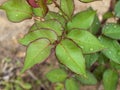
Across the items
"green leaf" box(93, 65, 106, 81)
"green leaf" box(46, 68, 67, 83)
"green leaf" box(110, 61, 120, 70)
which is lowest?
"green leaf" box(93, 65, 106, 81)

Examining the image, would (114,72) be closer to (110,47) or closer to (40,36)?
(110,47)

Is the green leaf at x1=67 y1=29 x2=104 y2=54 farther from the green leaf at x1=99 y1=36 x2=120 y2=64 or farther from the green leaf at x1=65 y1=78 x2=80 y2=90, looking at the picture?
the green leaf at x1=65 y1=78 x2=80 y2=90

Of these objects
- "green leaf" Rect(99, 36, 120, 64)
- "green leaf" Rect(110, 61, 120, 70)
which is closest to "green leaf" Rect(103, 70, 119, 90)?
"green leaf" Rect(110, 61, 120, 70)

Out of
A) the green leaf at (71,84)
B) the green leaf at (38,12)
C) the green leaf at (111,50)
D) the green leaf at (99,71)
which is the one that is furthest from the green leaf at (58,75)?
the green leaf at (38,12)

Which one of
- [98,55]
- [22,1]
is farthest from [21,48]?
[22,1]

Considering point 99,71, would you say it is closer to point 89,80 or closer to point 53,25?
point 89,80

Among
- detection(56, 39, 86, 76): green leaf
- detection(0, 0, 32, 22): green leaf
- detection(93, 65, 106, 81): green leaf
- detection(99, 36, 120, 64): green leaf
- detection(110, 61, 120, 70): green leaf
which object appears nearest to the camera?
detection(56, 39, 86, 76): green leaf
